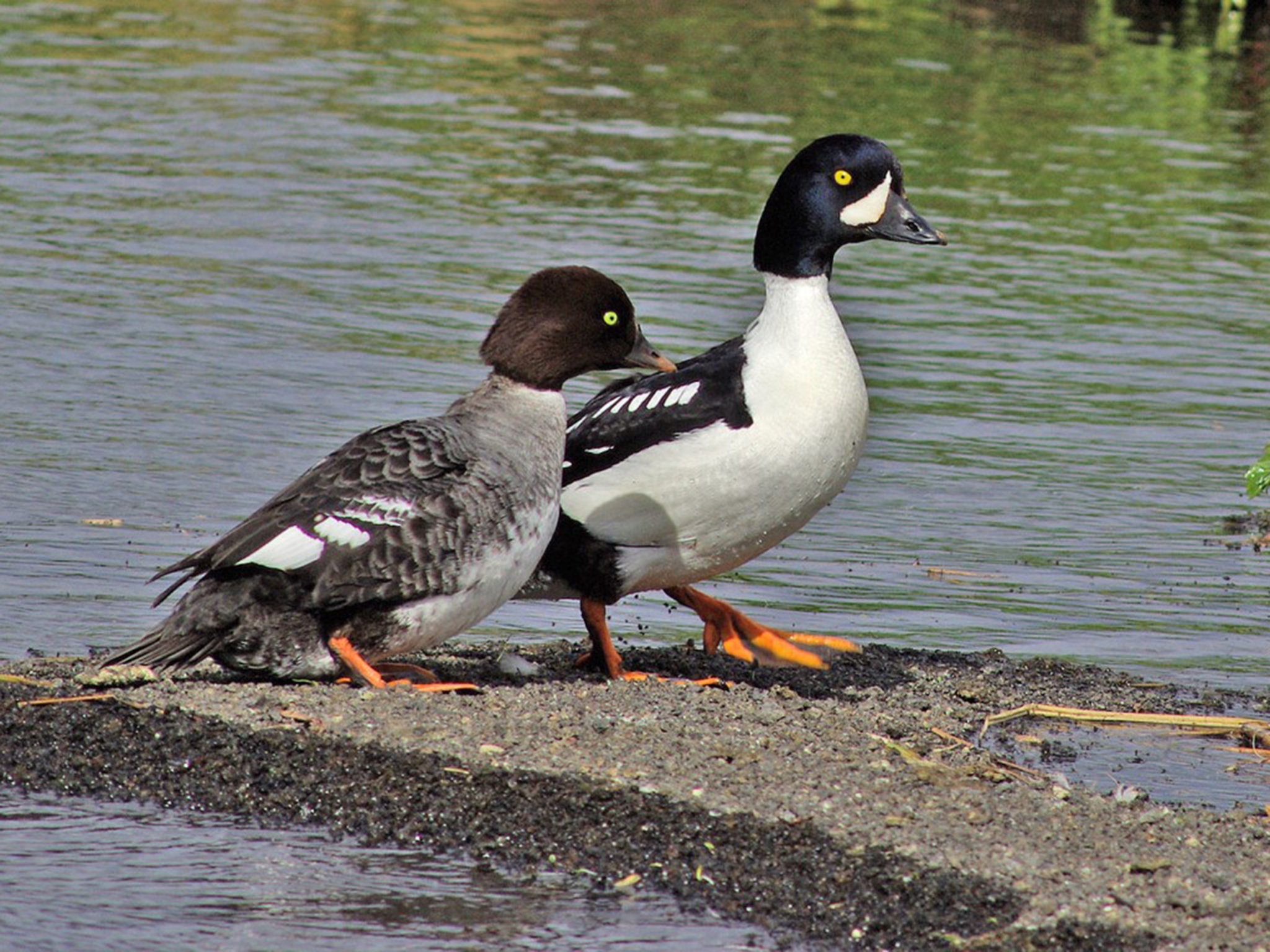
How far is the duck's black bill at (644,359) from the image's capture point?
7.55 meters

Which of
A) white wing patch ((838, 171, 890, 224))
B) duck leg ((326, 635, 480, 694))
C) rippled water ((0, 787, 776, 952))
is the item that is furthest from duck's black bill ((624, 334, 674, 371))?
rippled water ((0, 787, 776, 952))

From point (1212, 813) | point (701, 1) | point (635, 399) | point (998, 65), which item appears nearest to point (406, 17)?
point (701, 1)

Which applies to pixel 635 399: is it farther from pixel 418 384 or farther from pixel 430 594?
pixel 418 384

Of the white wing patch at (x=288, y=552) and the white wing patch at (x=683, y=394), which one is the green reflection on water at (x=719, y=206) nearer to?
the white wing patch at (x=683, y=394)

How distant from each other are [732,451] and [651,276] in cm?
799

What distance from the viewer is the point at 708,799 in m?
5.77

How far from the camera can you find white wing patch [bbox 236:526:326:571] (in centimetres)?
648

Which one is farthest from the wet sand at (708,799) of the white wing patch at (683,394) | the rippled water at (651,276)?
the rippled water at (651,276)

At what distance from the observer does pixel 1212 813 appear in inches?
235

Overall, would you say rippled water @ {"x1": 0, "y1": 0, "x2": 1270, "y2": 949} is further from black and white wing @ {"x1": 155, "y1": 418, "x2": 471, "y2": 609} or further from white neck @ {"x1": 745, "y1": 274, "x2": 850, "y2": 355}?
white neck @ {"x1": 745, "y1": 274, "x2": 850, "y2": 355}

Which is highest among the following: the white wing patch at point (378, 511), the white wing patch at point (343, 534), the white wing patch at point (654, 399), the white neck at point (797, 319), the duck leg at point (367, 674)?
the white neck at point (797, 319)

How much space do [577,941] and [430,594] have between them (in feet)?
6.04

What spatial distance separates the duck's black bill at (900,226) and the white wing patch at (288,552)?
8.68 feet

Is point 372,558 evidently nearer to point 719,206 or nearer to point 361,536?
point 361,536
